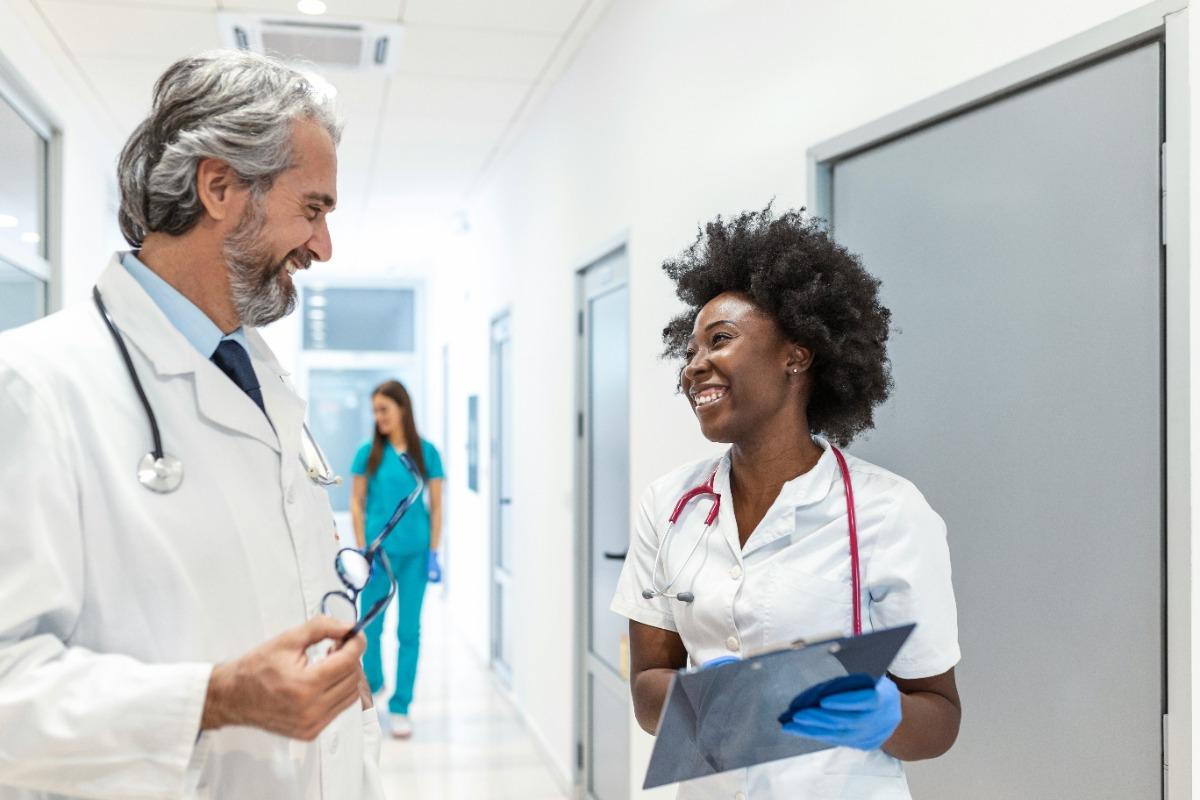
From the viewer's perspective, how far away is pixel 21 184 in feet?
12.3

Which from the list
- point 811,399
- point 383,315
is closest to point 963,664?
point 811,399

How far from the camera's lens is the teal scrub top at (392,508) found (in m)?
4.69

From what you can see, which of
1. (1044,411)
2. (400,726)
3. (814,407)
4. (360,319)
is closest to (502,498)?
(400,726)

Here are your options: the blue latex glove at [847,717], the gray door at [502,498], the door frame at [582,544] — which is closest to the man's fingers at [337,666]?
the blue latex glove at [847,717]

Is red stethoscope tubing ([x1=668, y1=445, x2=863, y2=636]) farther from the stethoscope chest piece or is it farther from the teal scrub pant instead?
the teal scrub pant

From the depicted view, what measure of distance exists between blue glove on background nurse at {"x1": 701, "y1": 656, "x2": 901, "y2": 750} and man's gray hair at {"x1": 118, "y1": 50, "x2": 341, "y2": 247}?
0.81 metres

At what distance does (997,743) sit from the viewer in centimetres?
167

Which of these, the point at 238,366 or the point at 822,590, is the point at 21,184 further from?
the point at 822,590

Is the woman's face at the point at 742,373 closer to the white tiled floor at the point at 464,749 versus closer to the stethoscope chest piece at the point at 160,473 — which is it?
the stethoscope chest piece at the point at 160,473

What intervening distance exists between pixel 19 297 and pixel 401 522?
6.00ft

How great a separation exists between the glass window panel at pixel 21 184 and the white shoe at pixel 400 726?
252cm

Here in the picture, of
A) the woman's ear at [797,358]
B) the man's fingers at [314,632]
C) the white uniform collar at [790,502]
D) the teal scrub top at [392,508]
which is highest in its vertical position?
the woman's ear at [797,358]

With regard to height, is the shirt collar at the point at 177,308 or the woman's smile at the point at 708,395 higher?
the shirt collar at the point at 177,308

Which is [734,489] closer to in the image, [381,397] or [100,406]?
[100,406]
